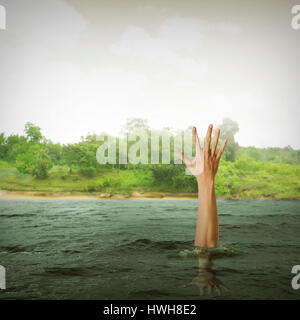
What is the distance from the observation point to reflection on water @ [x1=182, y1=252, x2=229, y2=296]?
3900mm

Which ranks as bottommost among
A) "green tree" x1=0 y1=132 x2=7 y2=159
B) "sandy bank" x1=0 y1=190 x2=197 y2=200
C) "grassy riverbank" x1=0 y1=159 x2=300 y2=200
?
"sandy bank" x1=0 y1=190 x2=197 y2=200

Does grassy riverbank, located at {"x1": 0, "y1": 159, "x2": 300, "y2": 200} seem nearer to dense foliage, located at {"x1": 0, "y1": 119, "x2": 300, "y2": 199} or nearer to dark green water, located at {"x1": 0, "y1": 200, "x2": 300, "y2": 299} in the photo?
dense foliage, located at {"x1": 0, "y1": 119, "x2": 300, "y2": 199}

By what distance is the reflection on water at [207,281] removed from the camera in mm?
3900

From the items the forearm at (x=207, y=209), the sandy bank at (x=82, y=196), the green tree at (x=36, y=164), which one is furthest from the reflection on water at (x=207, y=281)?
the green tree at (x=36, y=164)

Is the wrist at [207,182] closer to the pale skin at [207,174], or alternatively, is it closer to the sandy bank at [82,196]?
the pale skin at [207,174]

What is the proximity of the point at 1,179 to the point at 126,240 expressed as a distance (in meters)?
29.0

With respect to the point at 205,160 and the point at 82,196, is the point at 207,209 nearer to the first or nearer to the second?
the point at 205,160

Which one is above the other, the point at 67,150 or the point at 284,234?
the point at 67,150

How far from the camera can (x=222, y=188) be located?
29.4 meters

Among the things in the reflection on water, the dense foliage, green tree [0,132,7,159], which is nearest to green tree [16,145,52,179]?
the dense foliage

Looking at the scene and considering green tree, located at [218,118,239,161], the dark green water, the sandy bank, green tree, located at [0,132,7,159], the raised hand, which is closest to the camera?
the dark green water

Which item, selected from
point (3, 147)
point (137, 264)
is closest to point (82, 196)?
point (3, 147)
